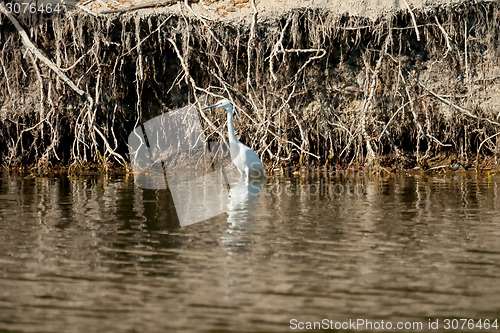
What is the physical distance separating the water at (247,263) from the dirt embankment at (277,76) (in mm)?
4526

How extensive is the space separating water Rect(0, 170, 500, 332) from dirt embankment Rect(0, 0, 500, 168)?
4526 mm

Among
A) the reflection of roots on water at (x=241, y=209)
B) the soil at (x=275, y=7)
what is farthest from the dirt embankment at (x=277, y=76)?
the reflection of roots on water at (x=241, y=209)

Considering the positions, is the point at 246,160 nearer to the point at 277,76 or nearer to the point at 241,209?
the point at 277,76

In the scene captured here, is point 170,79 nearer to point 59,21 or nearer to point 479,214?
point 59,21

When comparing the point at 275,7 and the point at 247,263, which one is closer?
the point at 247,263

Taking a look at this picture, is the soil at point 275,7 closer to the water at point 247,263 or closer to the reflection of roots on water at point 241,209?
the reflection of roots on water at point 241,209

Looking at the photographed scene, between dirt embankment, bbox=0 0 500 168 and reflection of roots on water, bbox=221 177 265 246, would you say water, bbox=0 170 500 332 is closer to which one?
reflection of roots on water, bbox=221 177 265 246

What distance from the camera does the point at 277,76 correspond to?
1332 cm

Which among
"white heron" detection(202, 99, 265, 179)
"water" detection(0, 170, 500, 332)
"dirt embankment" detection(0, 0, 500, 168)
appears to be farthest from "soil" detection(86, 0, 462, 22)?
"water" detection(0, 170, 500, 332)

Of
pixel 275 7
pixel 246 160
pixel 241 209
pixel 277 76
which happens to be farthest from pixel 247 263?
pixel 275 7

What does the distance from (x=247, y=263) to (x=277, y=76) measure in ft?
28.0

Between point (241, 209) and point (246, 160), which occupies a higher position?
point (246, 160)

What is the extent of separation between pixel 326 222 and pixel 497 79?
310 inches

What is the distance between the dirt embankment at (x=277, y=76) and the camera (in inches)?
506
